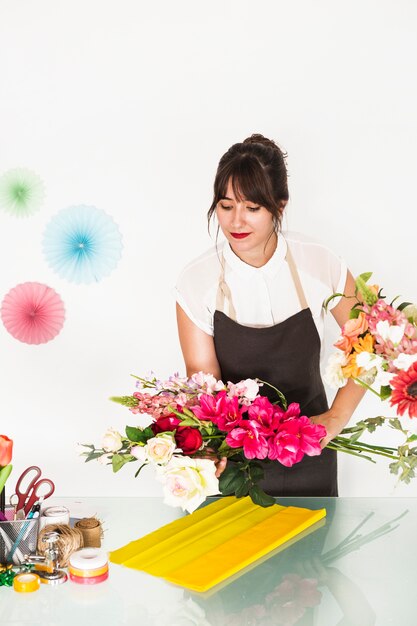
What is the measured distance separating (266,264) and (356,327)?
978 millimetres

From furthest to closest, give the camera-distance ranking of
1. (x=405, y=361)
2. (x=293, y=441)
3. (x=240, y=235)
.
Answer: (x=240, y=235) → (x=293, y=441) → (x=405, y=361)

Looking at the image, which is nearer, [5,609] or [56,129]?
[5,609]

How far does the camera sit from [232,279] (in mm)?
2443

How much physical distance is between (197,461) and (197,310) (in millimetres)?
959

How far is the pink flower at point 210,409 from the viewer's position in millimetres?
1625

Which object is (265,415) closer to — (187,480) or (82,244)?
(187,480)

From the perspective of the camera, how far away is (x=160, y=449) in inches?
58.8

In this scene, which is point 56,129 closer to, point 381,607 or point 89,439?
point 89,439

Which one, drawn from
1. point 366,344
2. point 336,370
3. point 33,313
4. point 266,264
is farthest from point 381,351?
point 33,313

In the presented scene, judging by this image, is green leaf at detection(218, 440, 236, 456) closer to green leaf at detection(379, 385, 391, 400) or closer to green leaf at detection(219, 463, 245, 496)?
green leaf at detection(219, 463, 245, 496)

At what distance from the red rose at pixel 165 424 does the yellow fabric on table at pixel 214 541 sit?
24 centimetres

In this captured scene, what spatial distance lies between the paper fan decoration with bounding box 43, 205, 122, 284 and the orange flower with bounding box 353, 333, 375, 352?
1.75m

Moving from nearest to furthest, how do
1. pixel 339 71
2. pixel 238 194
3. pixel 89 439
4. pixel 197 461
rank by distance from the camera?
1. pixel 197 461
2. pixel 238 194
3. pixel 339 71
4. pixel 89 439

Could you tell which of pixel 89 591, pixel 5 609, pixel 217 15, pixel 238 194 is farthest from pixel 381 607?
pixel 217 15
